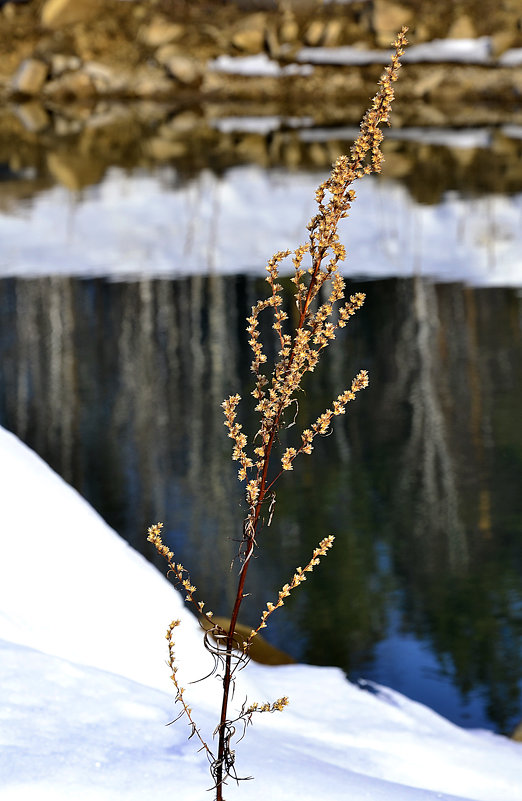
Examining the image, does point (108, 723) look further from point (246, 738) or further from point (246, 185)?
point (246, 185)

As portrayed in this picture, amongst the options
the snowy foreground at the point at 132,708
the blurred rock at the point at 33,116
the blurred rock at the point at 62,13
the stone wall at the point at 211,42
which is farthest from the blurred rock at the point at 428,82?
the snowy foreground at the point at 132,708

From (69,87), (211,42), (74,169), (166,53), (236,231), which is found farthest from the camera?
(211,42)

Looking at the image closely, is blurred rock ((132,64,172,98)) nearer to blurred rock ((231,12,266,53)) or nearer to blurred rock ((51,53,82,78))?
blurred rock ((51,53,82,78))

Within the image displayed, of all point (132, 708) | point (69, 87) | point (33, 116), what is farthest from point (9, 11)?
point (132, 708)

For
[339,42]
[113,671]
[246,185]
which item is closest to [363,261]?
[246,185]

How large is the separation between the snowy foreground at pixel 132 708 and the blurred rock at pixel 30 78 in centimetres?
3365

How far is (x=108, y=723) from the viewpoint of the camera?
3414mm

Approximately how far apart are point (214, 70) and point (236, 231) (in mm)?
22010

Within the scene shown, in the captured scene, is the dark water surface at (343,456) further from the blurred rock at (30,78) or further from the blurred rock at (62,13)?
the blurred rock at (62,13)

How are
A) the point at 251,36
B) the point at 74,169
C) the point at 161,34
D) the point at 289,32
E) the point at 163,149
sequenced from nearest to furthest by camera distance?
the point at 74,169
the point at 163,149
the point at 251,36
the point at 289,32
the point at 161,34

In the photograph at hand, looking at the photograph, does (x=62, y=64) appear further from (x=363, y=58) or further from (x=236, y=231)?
(x=236, y=231)

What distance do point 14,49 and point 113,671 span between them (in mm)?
37580

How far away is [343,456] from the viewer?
8.69m

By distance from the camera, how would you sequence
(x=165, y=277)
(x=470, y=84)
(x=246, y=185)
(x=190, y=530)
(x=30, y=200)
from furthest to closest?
(x=470, y=84)
(x=246, y=185)
(x=30, y=200)
(x=165, y=277)
(x=190, y=530)
